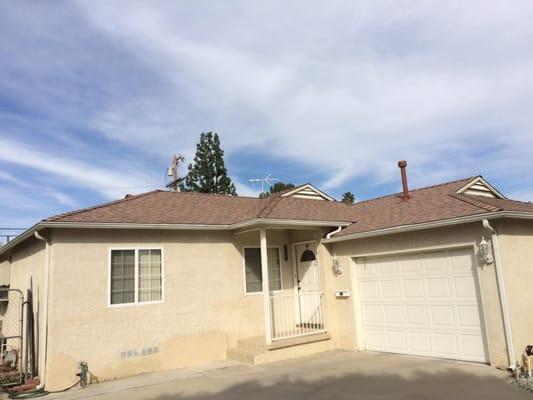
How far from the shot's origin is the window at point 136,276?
28.0ft

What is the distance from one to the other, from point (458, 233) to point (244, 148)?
15.6 metres

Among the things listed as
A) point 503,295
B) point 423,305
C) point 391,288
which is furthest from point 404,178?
point 503,295

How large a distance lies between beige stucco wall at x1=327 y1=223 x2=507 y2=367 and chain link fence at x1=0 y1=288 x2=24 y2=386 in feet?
24.1

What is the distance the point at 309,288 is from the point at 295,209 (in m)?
2.25

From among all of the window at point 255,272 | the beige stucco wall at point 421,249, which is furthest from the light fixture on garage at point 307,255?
the window at point 255,272

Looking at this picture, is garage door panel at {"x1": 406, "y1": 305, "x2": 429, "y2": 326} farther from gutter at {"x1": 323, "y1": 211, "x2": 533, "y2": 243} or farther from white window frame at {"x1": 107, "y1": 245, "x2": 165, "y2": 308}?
white window frame at {"x1": 107, "y1": 245, "x2": 165, "y2": 308}

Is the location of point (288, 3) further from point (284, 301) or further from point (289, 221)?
point (284, 301)

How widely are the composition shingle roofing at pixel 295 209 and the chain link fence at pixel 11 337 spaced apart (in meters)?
2.91

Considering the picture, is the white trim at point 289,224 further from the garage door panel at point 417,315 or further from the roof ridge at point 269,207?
the garage door panel at point 417,315

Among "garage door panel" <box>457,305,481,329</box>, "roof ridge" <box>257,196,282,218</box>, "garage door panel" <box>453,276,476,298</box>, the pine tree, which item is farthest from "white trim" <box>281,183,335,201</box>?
the pine tree

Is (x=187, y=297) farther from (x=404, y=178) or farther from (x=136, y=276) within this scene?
(x=404, y=178)

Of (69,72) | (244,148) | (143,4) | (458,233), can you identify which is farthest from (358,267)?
(244,148)

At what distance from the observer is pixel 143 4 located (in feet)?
27.9

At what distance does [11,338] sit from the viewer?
28.9 feet
